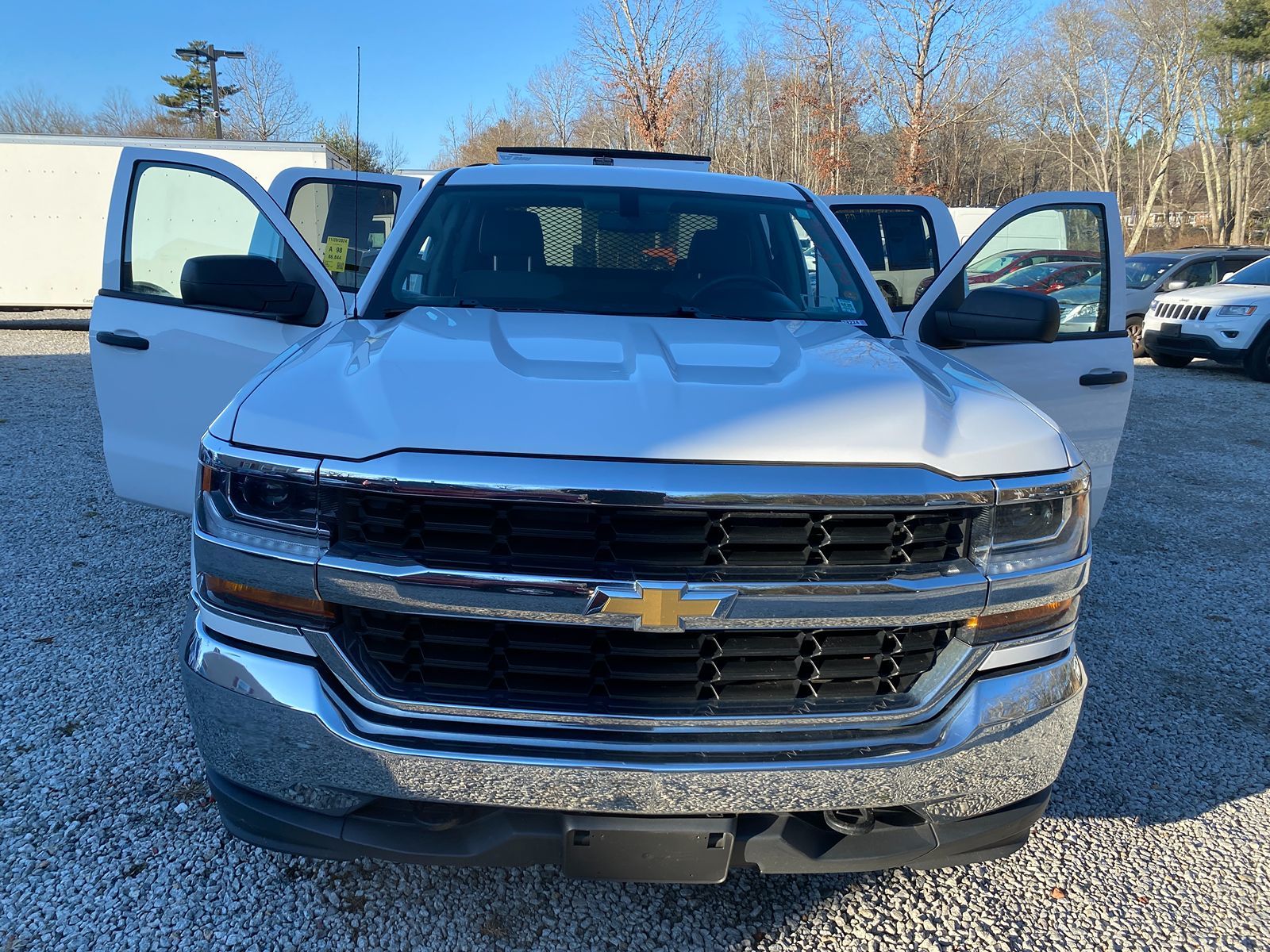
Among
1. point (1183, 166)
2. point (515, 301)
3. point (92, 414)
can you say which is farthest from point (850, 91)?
point (1183, 166)

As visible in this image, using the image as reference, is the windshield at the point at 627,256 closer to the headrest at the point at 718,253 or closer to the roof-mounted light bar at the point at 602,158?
the headrest at the point at 718,253

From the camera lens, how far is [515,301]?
2881mm

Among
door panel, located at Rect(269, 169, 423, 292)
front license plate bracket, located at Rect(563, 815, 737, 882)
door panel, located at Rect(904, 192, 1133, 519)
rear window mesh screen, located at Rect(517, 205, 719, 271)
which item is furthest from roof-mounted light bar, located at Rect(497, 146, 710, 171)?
front license plate bracket, located at Rect(563, 815, 737, 882)

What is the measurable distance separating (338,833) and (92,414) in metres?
8.38

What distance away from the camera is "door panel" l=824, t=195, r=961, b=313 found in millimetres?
4184

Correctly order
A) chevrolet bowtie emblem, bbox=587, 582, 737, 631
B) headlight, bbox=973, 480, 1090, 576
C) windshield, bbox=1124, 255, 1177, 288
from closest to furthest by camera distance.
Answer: chevrolet bowtie emblem, bbox=587, 582, 737, 631
headlight, bbox=973, 480, 1090, 576
windshield, bbox=1124, 255, 1177, 288

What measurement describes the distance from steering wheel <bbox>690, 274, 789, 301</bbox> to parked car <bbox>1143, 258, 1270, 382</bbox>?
12.5 metres

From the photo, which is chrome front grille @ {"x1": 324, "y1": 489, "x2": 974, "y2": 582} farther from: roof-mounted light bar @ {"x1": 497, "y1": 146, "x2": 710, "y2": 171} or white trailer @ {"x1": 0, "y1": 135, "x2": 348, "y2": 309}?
white trailer @ {"x1": 0, "y1": 135, "x2": 348, "y2": 309}

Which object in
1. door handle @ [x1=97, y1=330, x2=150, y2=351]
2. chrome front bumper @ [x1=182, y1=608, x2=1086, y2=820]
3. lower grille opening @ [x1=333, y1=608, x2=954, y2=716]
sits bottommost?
chrome front bumper @ [x1=182, y1=608, x2=1086, y2=820]

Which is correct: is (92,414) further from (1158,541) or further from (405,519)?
(1158,541)

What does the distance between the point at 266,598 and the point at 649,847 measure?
0.90m

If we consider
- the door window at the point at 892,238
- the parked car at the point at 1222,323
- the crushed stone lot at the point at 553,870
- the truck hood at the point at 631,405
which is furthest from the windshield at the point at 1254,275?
the truck hood at the point at 631,405

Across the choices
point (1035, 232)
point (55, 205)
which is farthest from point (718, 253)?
point (55, 205)

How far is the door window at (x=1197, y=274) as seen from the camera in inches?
603
